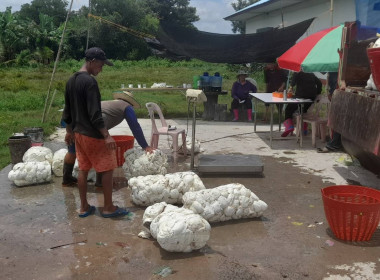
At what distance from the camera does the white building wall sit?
517 inches

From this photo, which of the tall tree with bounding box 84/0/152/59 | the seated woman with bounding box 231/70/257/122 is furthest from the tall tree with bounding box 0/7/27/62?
the seated woman with bounding box 231/70/257/122

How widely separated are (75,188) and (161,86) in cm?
566

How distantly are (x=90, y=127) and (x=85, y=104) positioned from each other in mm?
242

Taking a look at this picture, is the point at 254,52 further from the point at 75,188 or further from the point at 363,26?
the point at 75,188

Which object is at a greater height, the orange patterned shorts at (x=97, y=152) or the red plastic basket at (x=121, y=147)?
the orange patterned shorts at (x=97, y=152)

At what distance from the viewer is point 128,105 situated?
5.84 metres

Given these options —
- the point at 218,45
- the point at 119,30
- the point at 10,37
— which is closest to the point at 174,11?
the point at 119,30

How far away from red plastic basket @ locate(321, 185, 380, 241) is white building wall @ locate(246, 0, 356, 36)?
8892 millimetres

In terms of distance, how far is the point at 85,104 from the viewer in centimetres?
444

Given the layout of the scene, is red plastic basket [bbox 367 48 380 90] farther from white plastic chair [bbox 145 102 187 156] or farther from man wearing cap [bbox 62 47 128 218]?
white plastic chair [bbox 145 102 187 156]

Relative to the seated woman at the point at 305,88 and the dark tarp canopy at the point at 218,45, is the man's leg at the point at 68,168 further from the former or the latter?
the dark tarp canopy at the point at 218,45

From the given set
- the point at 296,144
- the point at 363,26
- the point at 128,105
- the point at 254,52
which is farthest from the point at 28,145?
the point at 254,52

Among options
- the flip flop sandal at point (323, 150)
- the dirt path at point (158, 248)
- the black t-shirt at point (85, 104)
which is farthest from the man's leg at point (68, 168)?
the flip flop sandal at point (323, 150)

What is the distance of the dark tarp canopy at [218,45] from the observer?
1105 centimetres
